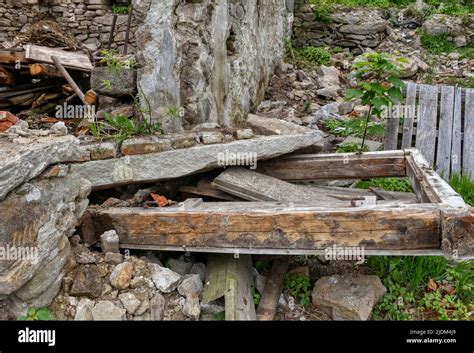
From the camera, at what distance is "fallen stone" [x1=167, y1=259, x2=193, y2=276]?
309 centimetres

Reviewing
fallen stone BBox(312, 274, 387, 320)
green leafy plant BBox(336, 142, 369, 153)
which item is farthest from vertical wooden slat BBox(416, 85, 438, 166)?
fallen stone BBox(312, 274, 387, 320)

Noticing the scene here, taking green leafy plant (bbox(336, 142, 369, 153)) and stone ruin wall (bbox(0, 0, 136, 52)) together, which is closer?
green leafy plant (bbox(336, 142, 369, 153))

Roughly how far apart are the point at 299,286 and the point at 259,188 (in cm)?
80

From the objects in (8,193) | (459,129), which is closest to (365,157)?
(459,129)

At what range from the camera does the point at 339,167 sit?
3842 mm

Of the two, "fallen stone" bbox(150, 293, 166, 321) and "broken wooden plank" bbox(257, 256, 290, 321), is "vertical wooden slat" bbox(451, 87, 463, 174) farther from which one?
"fallen stone" bbox(150, 293, 166, 321)

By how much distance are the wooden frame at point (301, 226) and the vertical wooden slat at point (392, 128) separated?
192 centimetres

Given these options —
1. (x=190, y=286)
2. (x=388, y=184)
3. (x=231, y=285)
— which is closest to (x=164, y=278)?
(x=190, y=286)

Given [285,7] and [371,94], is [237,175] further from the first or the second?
[285,7]

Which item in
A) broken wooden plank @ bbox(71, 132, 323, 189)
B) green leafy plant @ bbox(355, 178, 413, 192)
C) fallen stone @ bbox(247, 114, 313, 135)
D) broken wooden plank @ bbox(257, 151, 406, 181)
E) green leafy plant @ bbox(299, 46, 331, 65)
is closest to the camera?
broken wooden plank @ bbox(71, 132, 323, 189)

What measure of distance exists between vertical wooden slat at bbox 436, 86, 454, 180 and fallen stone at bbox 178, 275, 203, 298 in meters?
3.39

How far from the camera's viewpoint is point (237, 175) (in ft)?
11.1

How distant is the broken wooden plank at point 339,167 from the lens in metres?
3.82

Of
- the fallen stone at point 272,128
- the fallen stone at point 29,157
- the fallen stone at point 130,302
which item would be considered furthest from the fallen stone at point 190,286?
the fallen stone at point 272,128
